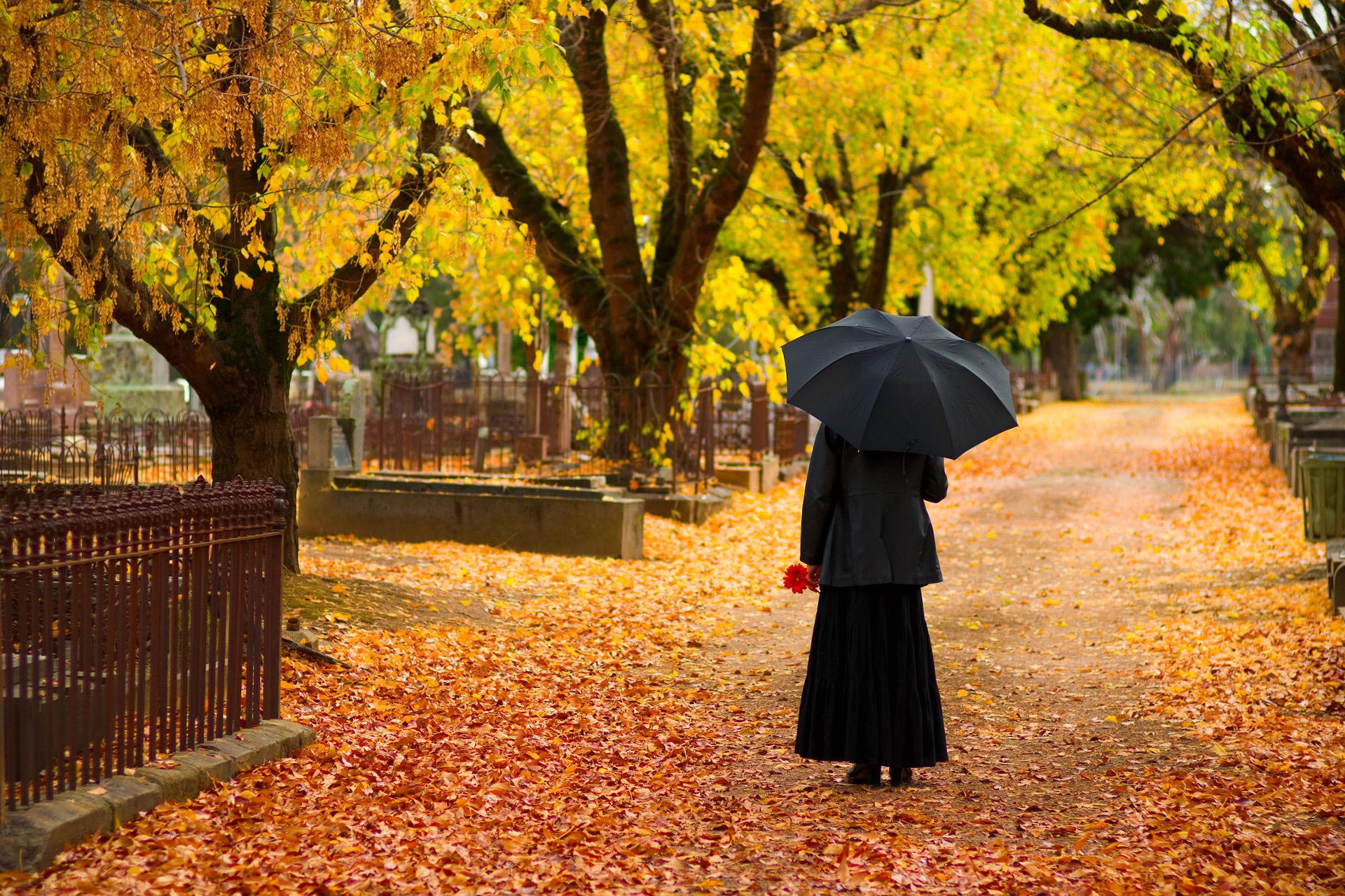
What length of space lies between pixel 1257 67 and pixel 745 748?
7126mm

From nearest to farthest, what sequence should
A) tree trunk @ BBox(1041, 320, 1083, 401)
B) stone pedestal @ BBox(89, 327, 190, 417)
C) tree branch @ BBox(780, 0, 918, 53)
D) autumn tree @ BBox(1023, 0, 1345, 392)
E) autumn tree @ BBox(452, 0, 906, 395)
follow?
autumn tree @ BBox(1023, 0, 1345, 392)
tree branch @ BBox(780, 0, 918, 53)
autumn tree @ BBox(452, 0, 906, 395)
stone pedestal @ BBox(89, 327, 190, 417)
tree trunk @ BBox(1041, 320, 1083, 401)

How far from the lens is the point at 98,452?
643 inches

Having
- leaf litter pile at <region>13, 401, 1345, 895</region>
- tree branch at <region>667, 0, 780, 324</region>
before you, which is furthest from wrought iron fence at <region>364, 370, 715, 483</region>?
leaf litter pile at <region>13, 401, 1345, 895</region>

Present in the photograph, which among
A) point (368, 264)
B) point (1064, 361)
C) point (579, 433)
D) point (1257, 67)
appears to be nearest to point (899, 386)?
point (368, 264)

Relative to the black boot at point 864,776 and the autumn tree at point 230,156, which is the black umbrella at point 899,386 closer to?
the black boot at point 864,776

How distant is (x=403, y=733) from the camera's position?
6.91m

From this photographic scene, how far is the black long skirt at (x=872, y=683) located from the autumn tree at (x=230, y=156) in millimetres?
3812

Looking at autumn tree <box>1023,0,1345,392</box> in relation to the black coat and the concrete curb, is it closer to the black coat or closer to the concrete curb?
the black coat

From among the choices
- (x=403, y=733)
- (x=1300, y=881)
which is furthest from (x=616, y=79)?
(x=1300, y=881)

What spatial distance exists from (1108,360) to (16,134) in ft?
311

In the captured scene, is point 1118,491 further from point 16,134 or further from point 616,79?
point 16,134

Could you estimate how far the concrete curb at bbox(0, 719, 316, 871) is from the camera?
14.9ft

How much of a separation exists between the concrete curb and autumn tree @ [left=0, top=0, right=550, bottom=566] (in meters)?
3.08

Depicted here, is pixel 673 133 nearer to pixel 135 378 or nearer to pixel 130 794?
pixel 130 794
